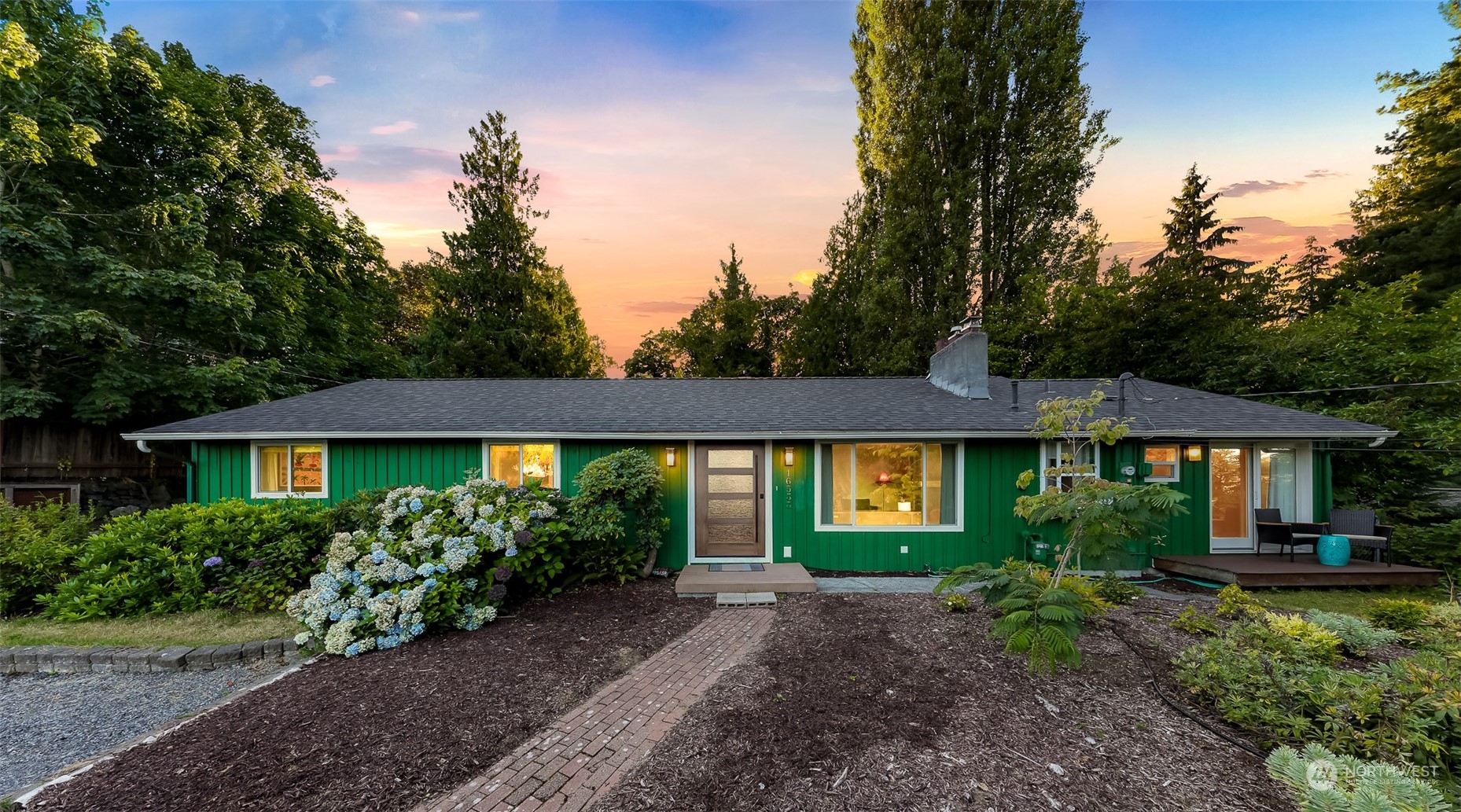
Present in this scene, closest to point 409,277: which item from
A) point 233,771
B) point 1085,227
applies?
point 233,771

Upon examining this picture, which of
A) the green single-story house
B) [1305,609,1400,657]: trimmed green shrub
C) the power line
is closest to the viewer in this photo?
[1305,609,1400,657]: trimmed green shrub

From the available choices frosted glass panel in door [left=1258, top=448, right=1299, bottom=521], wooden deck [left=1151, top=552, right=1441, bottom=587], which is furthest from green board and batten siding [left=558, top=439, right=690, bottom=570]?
frosted glass panel in door [left=1258, top=448, right=1299, bottom=521]

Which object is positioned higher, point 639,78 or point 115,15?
point 115,15

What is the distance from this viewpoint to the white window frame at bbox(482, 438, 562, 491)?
714cm

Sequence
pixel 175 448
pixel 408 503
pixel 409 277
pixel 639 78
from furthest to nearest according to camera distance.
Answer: pixel 409 277 < pixel 639 78 < pixel 175 448 < pixel 408 503

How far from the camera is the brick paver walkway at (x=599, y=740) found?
7.98 feet

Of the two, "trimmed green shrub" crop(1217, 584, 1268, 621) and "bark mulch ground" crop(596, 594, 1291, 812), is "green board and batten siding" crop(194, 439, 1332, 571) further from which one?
"bark mulch ground" crop(596, 594, 1291, 812)

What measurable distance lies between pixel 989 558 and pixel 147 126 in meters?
18.6

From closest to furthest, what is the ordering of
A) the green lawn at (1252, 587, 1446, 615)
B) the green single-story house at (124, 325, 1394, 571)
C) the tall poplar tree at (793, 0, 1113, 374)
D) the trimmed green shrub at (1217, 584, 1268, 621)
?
the trimmed green shrub at (1217, 584, 1268, 621) → the green lawn at (1252, 587, 1446, 615) → the green single-story house at (124, 325, 1394, 571) → the tall poplar tree at (793, 0, 1113, 374)

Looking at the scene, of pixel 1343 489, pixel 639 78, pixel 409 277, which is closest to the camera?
pixel 1343 489

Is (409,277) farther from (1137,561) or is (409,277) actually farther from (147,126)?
(1137,561)

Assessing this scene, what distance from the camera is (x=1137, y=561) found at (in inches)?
267

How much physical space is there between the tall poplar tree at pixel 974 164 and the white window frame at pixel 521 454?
11452mm

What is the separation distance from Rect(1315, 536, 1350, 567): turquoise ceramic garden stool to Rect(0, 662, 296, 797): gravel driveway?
40.7 feet
